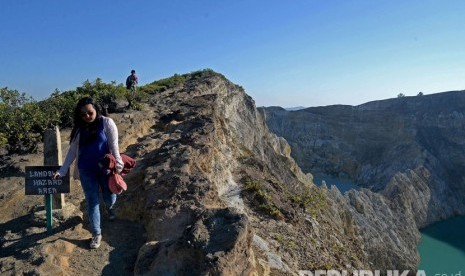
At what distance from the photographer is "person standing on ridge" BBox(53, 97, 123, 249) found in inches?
197

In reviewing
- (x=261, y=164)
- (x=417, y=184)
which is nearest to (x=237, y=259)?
(x=261, y=164)

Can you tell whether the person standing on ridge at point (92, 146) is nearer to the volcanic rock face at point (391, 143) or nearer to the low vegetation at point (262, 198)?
the low vegetation at point (262, 198)

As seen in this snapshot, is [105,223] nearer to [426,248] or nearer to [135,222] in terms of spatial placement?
[135,222]

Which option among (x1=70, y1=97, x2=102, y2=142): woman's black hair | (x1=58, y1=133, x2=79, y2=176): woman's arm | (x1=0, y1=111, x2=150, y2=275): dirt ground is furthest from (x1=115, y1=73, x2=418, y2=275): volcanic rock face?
(x1=70, y1=97, x2=102, y2=142): woman's black hair

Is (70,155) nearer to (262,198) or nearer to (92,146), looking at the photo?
(92,146)

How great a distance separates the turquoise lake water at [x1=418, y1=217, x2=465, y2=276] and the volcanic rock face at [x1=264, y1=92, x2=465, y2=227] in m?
1.45

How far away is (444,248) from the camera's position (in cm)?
3198

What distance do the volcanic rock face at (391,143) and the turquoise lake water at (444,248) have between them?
1.45 metres

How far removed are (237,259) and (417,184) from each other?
39497 millimetres

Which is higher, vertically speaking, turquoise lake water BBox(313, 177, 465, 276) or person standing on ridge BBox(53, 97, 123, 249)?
person standing on ridge BBox(53, 97, 123, 249)

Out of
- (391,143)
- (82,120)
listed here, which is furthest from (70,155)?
(391,143)

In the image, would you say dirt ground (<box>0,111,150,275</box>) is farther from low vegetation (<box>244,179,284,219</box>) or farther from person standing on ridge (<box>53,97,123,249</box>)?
low vegetation (<box>244,179,284,219</box>)

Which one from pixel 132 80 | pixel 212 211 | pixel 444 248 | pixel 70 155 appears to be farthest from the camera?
pixel 444 248

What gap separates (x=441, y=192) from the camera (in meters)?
44.9
